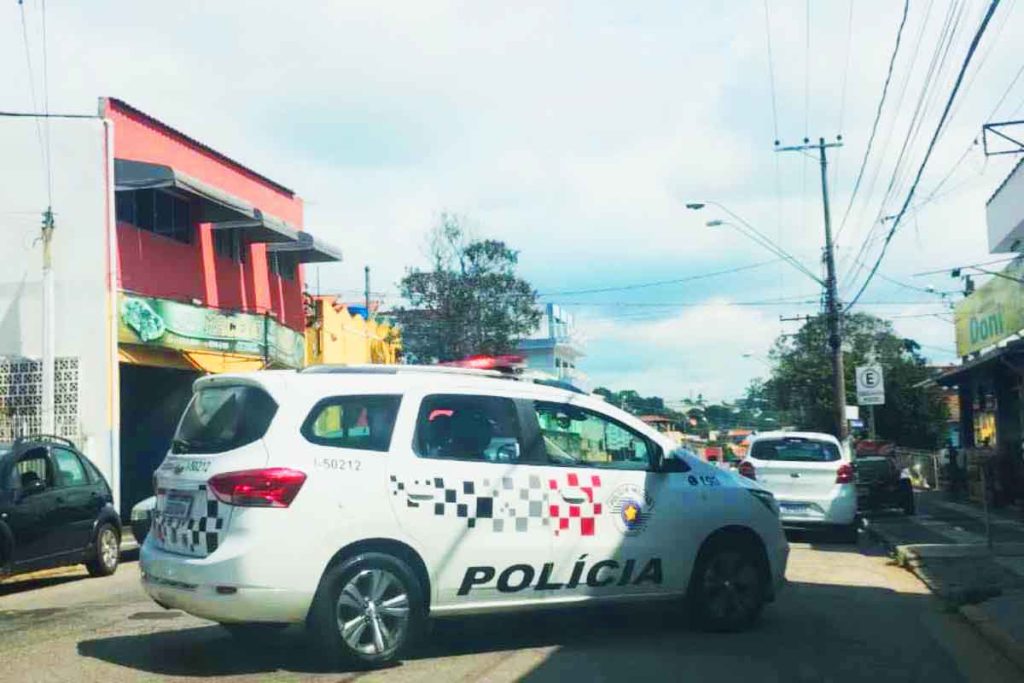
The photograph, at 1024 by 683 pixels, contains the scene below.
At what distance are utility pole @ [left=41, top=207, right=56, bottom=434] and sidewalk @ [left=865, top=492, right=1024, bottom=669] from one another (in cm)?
1411

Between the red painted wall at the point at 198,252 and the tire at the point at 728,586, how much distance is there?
15493 mm

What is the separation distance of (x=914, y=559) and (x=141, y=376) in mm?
16992

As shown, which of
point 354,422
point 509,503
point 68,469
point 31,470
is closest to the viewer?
point 354,422

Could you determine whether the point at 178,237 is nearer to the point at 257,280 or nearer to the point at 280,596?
the point at 257,280

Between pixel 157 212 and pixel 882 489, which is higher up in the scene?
pixel 157 212

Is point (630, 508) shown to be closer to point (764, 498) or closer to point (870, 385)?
point (764, 498)

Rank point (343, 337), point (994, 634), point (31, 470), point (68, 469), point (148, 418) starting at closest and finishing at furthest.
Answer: point (994, 634) → point (31, 470) → point (68, 469) → point (148, 418) → point (343, 337)

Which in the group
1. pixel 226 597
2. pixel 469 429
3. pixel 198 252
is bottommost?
pixel 226 597

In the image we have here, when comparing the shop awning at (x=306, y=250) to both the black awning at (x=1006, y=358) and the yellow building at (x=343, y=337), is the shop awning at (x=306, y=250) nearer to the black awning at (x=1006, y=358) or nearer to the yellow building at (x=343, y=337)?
the yellow building at (x=343, y=337)

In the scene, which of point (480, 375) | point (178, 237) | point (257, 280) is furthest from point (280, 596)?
point (257, 280)

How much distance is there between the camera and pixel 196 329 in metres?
22.6

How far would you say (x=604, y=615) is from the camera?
9.62 meters

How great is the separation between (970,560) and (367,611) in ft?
28.7

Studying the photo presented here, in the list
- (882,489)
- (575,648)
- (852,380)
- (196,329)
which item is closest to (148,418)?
(196,329)
